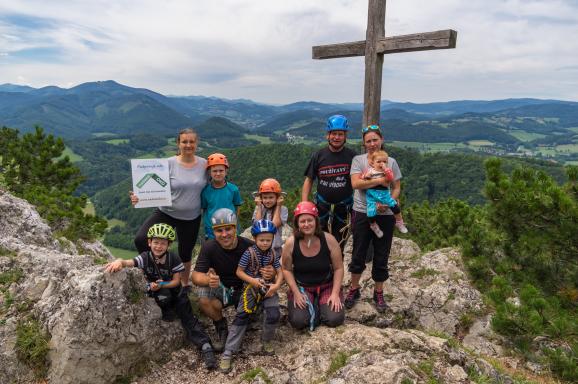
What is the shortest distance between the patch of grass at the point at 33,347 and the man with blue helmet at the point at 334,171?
12.5 ft

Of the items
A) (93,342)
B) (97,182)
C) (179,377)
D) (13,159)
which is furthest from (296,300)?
(97,182)

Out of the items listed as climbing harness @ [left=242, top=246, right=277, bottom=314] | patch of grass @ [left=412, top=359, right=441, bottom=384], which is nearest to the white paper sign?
climbing harness @ [left=242, top=246, right=277, bottom=314]

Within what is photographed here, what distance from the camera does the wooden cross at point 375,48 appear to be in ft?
20.3

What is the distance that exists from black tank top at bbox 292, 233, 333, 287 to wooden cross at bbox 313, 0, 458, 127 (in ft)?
9.98

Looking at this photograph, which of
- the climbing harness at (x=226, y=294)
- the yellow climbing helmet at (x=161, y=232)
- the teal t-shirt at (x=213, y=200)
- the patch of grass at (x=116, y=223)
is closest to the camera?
the yellow climbing helmet at (x=161, y=232)

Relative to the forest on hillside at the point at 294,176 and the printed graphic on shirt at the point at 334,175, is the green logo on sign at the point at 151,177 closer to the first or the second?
the printed graphic on shirt at the point at 334,175

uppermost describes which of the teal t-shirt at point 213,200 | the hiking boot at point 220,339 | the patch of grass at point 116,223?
the teal t-shirt at point 213,200

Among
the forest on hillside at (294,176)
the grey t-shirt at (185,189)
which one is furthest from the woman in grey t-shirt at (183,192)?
the forest on hillside at (294,176)

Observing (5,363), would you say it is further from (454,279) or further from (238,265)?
(454,279)

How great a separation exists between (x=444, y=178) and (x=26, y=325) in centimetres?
11325

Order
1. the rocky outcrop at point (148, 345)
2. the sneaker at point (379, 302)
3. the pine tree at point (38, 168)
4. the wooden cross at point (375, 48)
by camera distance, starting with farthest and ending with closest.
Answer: the pine tree at point (38, 168)
the wooden cross at point (375, 48)
the sneaker at point (379, 302)
the rocky outcrop at point (148, 345)

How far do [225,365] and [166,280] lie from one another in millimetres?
1300

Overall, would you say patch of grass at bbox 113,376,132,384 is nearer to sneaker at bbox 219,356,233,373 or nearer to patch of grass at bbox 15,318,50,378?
patch of grass at bbox 15,318,50,378

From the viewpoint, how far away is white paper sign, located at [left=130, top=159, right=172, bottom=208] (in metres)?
5.04
